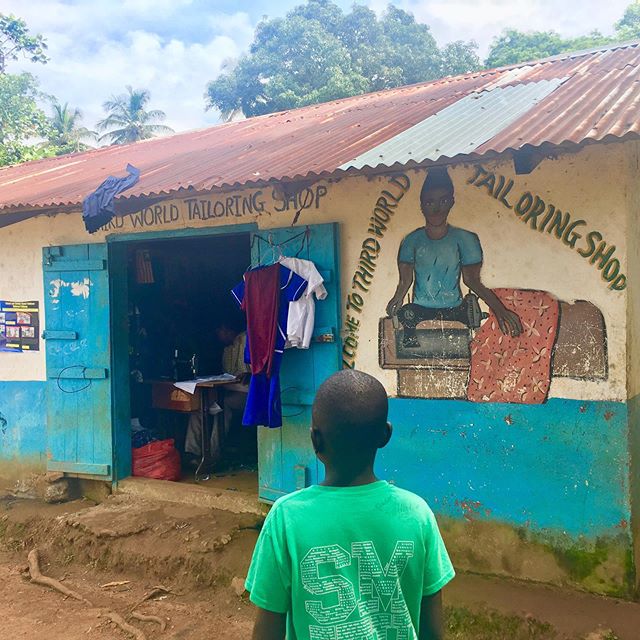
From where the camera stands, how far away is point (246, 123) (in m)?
7.69

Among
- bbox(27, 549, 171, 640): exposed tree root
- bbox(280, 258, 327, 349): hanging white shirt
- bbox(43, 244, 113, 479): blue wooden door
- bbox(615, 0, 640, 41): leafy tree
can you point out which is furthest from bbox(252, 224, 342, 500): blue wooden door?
bbox(615, 0, 640, 41): leafy tree

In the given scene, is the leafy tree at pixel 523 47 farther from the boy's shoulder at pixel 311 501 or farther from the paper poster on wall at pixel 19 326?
the boy's shoulder at pixel 311 501

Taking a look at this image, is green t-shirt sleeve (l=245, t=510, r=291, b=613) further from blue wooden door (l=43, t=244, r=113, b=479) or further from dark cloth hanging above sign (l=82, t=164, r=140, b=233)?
blue wooden door (l=43, t=244, r=113, b=479)

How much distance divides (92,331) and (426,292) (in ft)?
10.7

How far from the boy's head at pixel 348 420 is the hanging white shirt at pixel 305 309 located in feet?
10.0

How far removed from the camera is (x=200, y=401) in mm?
6555

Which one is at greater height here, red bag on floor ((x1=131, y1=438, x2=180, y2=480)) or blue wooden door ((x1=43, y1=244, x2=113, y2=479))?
blue wooden door ((x1=43, y1=244, x2=113, y2=479))

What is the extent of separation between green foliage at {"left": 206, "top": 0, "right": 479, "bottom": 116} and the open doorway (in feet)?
50.4

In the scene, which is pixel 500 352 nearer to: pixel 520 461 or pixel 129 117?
pixel 520 461

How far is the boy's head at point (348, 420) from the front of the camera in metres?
1.54

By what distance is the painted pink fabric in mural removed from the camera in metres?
3.94

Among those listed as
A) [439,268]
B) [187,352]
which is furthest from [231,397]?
[439,268]

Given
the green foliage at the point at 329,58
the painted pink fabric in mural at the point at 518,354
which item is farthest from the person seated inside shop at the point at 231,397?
the green foliage at the point at 329,58

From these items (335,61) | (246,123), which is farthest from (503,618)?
(335,61)
